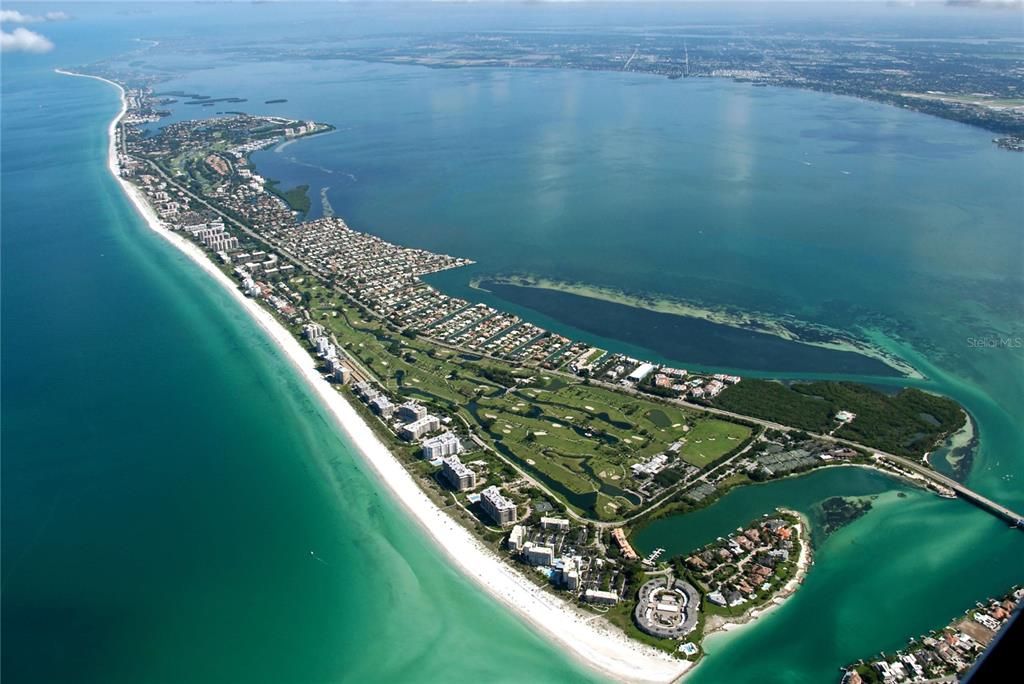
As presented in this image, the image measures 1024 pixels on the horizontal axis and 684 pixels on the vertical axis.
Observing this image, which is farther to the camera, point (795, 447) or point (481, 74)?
point (481, 74)

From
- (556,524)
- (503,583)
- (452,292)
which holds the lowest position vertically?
(503,583)

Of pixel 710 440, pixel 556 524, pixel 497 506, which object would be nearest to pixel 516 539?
pixel 497 506

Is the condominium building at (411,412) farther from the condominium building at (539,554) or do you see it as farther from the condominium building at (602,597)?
the condominium building at (602,597)

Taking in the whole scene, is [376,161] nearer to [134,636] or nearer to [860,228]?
[860,228]

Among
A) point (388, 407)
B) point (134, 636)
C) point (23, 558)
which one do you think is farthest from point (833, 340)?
point (23, 558)

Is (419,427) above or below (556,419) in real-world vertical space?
above

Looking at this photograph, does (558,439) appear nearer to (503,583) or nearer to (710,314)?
(503,583)
